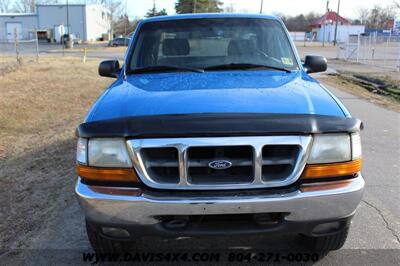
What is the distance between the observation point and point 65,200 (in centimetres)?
476

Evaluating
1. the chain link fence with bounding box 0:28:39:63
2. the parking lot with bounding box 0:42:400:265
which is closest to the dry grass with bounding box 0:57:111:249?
the parking lot with bounding box 0:42:400:265

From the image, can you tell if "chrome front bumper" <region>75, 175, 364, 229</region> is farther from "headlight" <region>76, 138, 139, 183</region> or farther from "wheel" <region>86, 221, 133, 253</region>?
"wheel" <region>86, 221, 133, 253</region>

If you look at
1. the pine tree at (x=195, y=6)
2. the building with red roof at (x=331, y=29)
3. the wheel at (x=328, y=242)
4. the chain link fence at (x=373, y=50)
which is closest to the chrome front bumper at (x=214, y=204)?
the wheel at (x=328, y=242)

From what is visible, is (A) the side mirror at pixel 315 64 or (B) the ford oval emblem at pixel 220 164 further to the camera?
(A) the side mirror at pixel 315 64

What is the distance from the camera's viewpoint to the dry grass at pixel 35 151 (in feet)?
14.5

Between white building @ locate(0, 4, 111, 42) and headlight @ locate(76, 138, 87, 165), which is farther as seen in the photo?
white building @ locate(0, 4, 111, 42)

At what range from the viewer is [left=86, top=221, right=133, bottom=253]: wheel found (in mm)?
3178

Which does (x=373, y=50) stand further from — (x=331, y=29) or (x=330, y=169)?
(x=331, y=29)

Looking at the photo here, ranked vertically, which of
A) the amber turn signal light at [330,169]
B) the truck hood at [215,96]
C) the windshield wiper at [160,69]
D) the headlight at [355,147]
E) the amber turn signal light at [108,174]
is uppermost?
the windshield wiper at [160,69]

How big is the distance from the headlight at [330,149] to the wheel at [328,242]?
2.10ft

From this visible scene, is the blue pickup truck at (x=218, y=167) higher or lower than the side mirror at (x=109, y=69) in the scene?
lower

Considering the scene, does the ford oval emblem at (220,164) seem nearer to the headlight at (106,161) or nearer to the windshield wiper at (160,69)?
the headlight at (106,161)

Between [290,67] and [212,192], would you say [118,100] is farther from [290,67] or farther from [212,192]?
[290,67]

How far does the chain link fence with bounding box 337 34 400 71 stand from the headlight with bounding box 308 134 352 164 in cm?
2393
